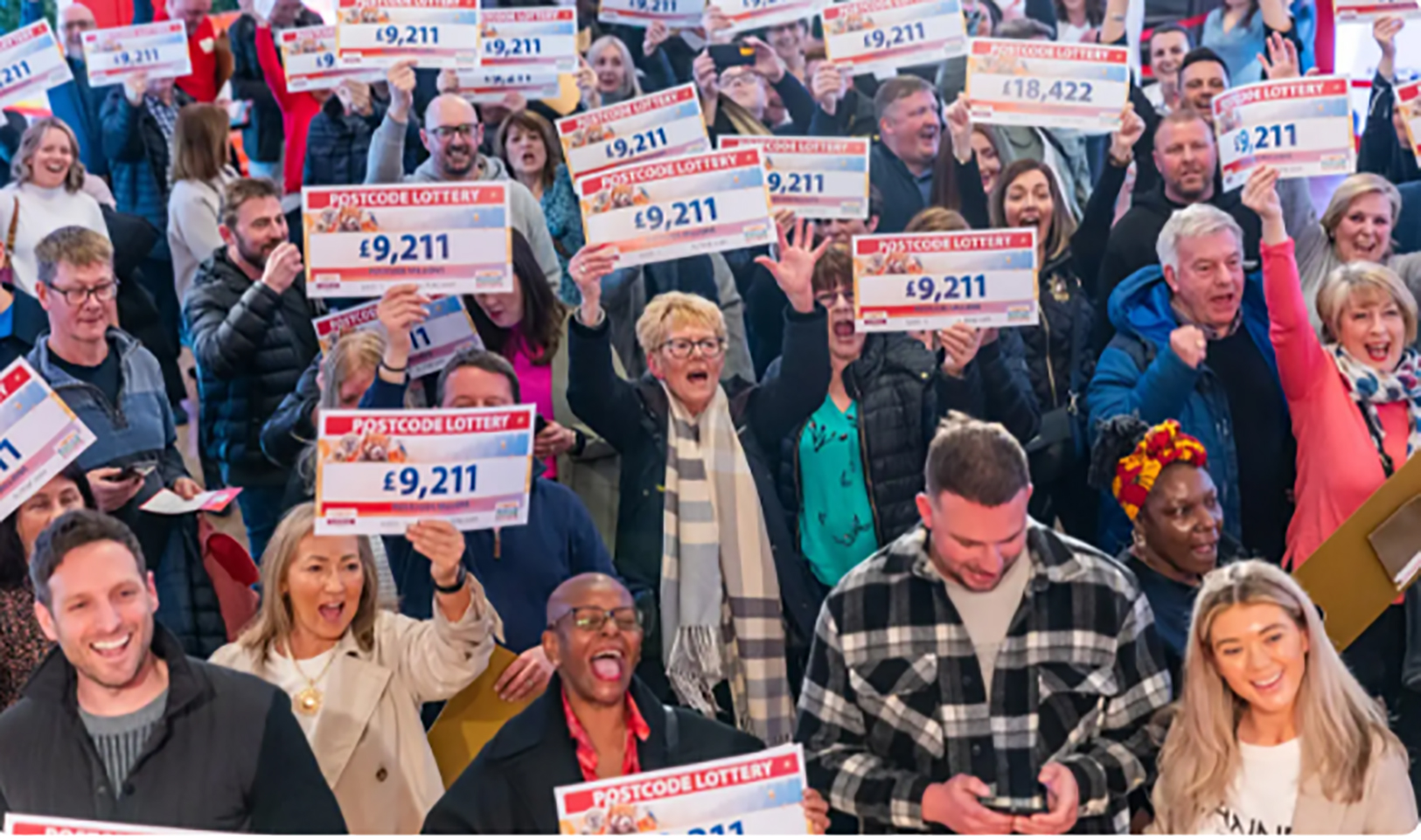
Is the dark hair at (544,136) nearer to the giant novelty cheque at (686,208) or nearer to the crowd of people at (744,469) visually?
the crowd of people at (744,469)

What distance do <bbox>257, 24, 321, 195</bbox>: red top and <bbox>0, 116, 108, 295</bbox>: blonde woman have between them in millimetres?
620

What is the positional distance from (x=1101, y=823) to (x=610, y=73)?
2.88 m

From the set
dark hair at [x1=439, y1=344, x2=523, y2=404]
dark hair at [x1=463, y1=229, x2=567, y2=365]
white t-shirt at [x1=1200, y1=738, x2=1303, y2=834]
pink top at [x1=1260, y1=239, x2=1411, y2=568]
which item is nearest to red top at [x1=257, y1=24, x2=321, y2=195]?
dark hair at [x1=463, y1=229, x2=567, y2=365]

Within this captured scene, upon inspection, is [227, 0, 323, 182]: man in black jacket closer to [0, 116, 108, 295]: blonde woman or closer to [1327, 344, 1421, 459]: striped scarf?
[0, 116, 108, 295]: blonde woman

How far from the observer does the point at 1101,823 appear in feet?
13.0

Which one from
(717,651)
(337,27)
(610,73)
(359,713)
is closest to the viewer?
(359,713)

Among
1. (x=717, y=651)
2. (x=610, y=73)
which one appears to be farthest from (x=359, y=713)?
(x=610, y=73)

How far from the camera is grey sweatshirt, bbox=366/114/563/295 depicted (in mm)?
5098

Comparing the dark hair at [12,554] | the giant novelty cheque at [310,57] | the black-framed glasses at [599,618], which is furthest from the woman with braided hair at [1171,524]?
the dark hair at [12,554]

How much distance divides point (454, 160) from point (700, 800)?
216 centimetres

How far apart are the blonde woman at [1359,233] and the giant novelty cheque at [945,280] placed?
89 cm

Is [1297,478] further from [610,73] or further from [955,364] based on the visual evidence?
[610,73]

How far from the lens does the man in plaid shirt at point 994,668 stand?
395 centimetres

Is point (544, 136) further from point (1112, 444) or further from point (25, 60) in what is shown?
point (1112, 444)
